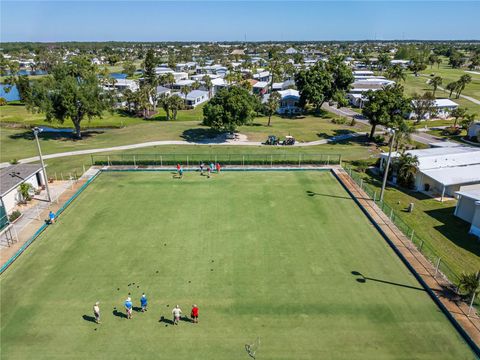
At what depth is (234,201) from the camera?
35.2 metres

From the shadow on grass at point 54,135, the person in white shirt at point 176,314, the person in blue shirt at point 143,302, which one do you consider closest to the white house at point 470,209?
the person in white shirt at point 176,314

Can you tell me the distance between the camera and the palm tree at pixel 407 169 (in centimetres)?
4009

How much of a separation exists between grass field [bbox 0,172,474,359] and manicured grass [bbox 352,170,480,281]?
510 centimetres

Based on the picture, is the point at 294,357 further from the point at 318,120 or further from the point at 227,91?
the point at 318,120

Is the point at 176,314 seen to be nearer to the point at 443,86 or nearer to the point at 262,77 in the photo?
the point at 443,86

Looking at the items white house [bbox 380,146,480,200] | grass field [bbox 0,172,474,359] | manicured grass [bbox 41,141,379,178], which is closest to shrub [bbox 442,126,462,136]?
manicured grass [bbox 41,141,379,178]

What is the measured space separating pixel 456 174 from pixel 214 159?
29.1 m

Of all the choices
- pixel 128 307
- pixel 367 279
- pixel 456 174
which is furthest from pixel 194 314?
pixel 456 174

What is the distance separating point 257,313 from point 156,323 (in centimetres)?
600

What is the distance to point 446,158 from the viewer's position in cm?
4278

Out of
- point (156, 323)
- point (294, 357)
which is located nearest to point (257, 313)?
point (294, 357)

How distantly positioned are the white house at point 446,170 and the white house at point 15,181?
41.9 meters

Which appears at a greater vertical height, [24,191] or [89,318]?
[24,191]

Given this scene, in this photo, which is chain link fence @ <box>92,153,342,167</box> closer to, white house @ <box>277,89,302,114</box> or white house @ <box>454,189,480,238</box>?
white house @ <box>454,189,480,238</box>
